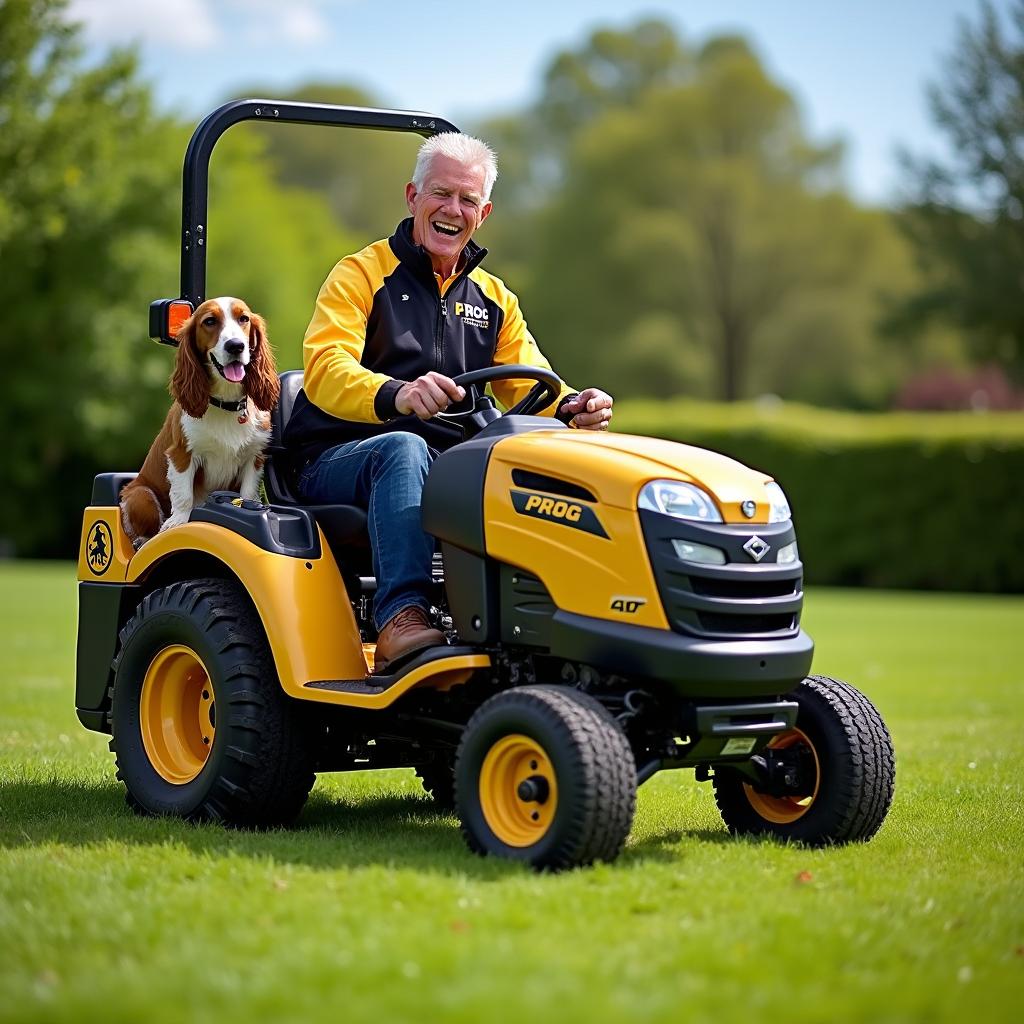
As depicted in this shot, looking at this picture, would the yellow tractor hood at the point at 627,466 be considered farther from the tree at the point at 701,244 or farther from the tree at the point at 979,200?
the tree at the point at 701,244

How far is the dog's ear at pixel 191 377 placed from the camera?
234 inches

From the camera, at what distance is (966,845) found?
5.46m

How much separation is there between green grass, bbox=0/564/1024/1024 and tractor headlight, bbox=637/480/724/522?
3.38 ft

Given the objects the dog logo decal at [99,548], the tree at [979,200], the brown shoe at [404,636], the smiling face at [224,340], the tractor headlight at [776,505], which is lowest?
the brown shoe at [404,636]

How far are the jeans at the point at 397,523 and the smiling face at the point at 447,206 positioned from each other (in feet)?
2.47

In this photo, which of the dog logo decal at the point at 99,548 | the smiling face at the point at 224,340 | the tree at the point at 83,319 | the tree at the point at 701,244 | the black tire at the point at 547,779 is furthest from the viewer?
the tree at the point at 701,244

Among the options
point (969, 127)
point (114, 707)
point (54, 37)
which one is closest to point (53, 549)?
point (54, 37)

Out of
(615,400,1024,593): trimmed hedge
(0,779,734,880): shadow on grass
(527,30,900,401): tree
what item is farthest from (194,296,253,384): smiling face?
(527,30,900,401): tree

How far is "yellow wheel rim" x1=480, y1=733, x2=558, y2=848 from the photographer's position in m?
4.71

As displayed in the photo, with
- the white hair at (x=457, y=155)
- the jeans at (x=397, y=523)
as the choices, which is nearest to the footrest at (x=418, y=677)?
the jeans at (x=397, y=523)

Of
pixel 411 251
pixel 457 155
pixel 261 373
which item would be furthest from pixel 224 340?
pixel 457 155

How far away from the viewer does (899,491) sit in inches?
972

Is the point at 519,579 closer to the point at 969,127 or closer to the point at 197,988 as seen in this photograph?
the point at 197,988

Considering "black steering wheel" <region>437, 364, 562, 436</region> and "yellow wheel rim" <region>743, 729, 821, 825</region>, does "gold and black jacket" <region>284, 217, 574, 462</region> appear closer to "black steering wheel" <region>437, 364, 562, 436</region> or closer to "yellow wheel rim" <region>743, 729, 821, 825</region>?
"black steering wheel" <region>437, 364, 562, 436</region>
